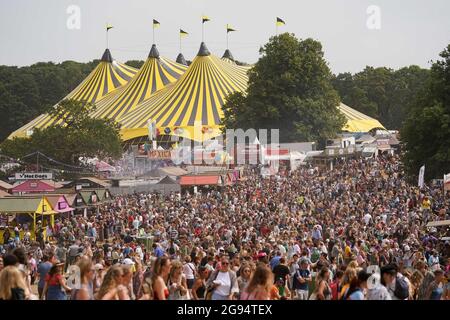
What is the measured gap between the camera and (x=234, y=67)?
62531 mm

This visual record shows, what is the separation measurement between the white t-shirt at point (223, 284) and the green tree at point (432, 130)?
2084cm

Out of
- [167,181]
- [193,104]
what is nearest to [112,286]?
[167,181]

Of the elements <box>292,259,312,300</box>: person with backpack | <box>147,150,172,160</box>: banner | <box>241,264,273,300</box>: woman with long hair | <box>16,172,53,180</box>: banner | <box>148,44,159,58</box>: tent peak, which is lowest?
<box>292,259,312,300</box>: person with backpack

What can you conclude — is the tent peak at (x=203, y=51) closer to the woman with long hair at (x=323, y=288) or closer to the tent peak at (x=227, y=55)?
the tent peak at (x=227, y=55)

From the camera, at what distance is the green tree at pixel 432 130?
1169 inches

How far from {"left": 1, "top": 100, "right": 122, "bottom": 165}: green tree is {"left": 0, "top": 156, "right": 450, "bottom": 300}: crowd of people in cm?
750

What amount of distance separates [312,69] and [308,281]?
41.7 meters

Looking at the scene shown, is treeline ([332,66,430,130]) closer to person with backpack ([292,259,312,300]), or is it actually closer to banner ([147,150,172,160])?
banner ([147,150,172,160])

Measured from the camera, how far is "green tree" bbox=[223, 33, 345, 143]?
51219 millimetres

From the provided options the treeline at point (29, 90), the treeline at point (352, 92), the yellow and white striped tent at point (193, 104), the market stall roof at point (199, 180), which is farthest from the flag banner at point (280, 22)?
the market stall roof at point (199, 180)

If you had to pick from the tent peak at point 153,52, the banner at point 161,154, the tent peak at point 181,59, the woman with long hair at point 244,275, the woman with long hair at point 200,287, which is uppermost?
the tent peak at point 181,59

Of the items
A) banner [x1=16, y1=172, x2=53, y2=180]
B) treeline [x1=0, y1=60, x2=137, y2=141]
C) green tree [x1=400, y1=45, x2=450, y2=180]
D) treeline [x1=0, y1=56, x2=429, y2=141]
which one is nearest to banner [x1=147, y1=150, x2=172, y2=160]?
banner [x1=16, y1=172, x2=53, y2=180]
